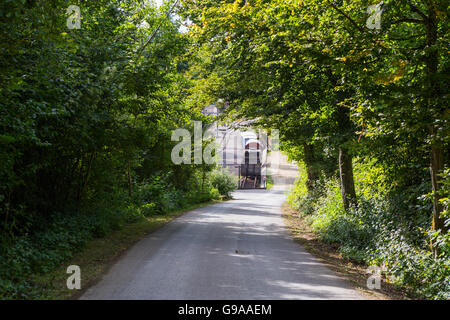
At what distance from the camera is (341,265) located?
389 inches

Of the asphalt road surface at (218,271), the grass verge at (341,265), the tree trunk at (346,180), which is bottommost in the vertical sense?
the grass verge at (341,265)

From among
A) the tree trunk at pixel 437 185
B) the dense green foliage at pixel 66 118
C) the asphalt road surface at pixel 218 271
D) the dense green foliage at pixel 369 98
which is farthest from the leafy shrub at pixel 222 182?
the tree trunk at pixel 437 185

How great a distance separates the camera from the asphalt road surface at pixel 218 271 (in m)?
6.74

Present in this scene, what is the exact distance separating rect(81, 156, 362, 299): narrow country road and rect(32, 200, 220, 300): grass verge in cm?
26

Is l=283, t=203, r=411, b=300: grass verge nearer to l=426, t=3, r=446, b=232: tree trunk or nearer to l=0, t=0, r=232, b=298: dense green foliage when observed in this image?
l=426, t=3, r=446, b=232: tree trunk

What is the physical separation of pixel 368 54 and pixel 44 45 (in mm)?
6281

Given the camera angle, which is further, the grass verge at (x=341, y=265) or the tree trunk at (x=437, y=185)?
→ the tree trunk at (x=437, y=185)

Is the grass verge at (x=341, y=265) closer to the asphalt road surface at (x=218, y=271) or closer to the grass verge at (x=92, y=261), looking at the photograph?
the asphalt road surface at (x=218, y=271)

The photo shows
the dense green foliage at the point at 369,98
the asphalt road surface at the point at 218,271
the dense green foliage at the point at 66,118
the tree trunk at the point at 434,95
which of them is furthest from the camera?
the dense green foliage at the point at 369,98

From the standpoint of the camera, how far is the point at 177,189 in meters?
27.7

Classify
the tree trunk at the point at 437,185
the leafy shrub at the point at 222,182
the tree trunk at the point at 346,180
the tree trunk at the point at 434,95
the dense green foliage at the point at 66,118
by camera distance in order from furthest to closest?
1. the leafy shrub at the point at 222,182
2. the tree trunk at the point at 346,180
3. the tree trunk at the point at 437,185
4. the tree trunk at the point at 434,95
5. the dense green foliage at the point at 66,118

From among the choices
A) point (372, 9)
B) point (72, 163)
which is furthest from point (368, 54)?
point (72, 163)

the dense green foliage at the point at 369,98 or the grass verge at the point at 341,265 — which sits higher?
the dense green foliage at the point at 369,98
